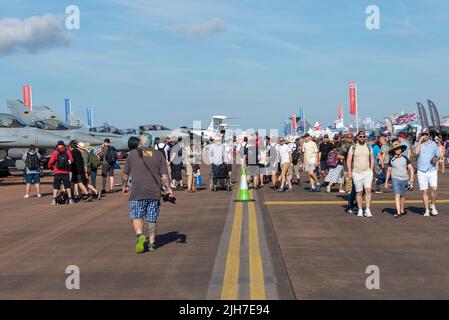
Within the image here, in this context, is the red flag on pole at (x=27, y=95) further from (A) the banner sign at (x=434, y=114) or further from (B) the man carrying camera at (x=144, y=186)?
(B) the man carrying camera at (x=144, y=186)

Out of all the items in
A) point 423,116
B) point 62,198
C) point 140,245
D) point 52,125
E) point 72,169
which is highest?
point 423,116

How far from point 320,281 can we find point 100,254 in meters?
3.60

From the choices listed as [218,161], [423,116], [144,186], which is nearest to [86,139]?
[218,161]

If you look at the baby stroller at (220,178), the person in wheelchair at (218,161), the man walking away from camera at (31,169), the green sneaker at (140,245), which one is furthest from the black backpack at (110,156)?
the green sneaker at (140,245)

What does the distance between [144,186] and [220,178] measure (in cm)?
1165

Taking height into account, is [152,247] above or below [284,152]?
below

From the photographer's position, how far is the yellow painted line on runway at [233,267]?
6707 mm

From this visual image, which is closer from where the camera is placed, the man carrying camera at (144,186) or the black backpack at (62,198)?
the man carrying camera at (144,186)

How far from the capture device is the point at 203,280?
7395 mm

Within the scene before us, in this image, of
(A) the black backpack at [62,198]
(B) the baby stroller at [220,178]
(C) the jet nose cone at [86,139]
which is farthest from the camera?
(C) the jet nose cone at [86,139]

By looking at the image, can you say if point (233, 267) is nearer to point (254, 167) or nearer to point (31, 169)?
point (31, 169)

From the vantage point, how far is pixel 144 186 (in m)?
9.40

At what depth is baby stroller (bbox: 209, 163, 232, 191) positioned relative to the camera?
20.8 m
